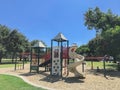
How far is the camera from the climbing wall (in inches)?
750

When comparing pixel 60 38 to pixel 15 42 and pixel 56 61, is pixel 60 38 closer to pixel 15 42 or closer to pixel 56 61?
pixel 56 61

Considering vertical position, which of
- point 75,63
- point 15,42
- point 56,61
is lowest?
point 75,63

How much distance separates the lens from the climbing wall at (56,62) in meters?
19.0

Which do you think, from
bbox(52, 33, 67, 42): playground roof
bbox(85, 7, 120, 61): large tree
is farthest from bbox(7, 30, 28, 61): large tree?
bbox(52, 33, 67, 42): playground roof

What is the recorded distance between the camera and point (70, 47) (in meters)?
19.2

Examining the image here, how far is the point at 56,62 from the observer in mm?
19453

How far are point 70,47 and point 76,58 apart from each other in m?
1.23

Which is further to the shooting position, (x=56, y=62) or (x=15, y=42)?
(x=15, y=42)

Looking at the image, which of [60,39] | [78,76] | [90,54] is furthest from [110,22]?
[90,54]

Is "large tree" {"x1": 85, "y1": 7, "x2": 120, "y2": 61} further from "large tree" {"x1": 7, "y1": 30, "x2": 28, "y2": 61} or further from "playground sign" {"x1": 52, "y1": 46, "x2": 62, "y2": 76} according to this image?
"large tree" {"x1": 7, "y1": 30, "x2": 28, "y2": 61}

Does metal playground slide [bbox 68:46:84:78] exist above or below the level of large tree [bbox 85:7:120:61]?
below

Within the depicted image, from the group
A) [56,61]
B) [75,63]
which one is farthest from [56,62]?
[75,63]

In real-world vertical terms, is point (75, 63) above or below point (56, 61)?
below

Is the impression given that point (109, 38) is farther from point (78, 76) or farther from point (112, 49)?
point (78, 76)
